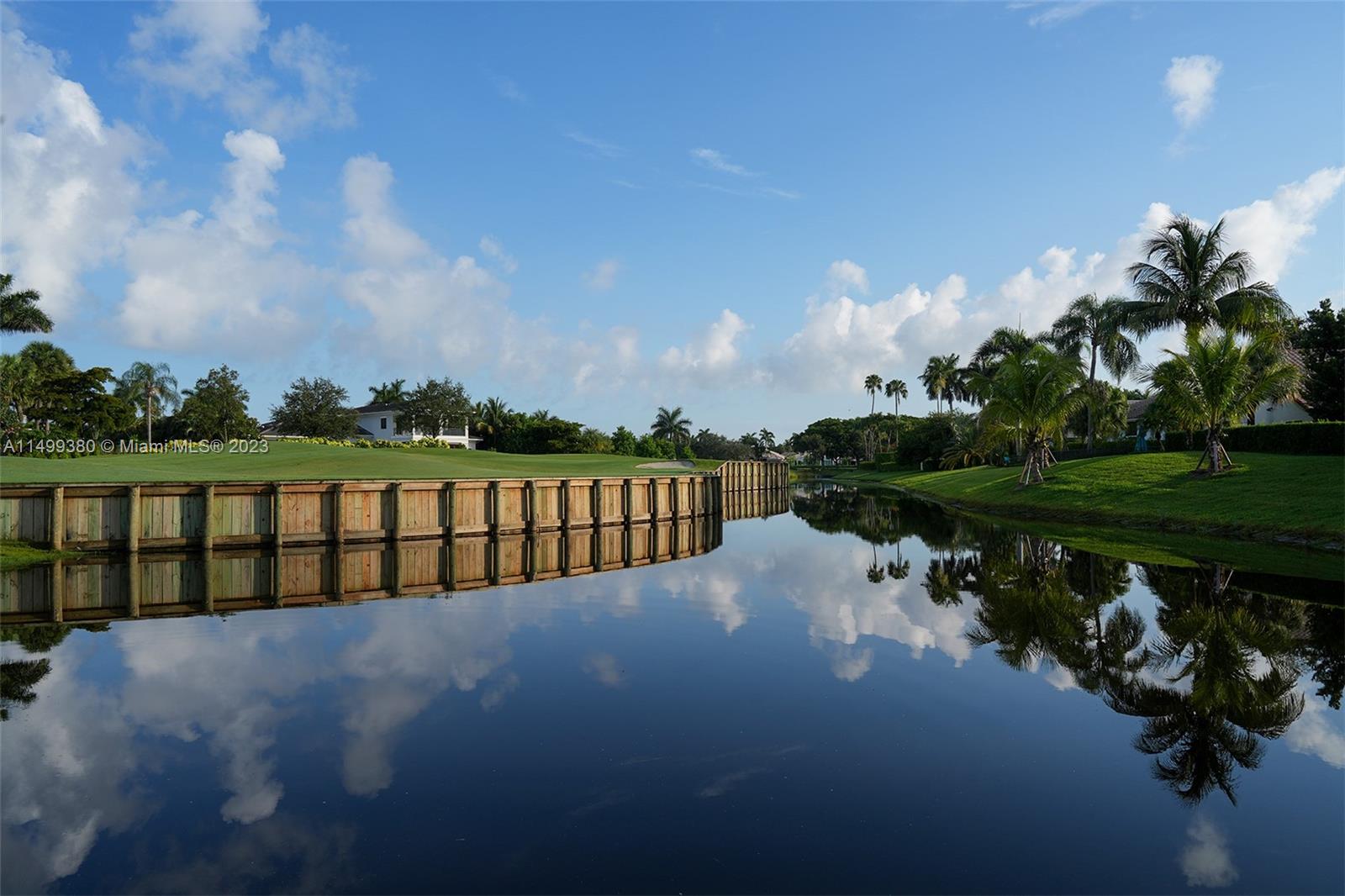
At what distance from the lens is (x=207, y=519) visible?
20.6m

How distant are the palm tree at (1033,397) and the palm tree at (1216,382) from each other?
635cm

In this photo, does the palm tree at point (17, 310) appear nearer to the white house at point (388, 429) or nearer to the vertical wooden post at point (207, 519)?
the white house at point (388, 429)

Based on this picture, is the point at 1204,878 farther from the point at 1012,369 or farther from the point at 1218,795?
the point at 1012,369

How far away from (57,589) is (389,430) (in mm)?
→ 82530

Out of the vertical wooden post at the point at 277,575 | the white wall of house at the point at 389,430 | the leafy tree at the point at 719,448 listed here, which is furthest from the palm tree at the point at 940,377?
the vertical wooden post at the point at 277,575

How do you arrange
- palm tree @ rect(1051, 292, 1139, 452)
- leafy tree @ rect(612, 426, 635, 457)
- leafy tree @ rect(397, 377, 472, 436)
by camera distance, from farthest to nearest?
leafy tree @ rect(612, 426, 635, 457)
leafy tree @ rect(397, 377, 472, 436)
palm tree @ rect(1051, 292, 1139, 452)

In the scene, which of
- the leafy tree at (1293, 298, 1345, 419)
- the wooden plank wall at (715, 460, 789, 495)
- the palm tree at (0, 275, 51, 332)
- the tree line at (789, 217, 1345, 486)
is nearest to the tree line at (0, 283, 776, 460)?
the palm tree at (0, 275, 51, 332)

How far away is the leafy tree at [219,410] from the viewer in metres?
62.8

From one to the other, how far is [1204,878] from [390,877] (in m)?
5.76

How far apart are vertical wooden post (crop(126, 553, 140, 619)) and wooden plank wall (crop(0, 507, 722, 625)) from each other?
2 cm

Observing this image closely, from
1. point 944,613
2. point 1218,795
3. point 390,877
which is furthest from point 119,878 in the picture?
point 944,613

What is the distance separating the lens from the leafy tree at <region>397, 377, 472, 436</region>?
8250 centimetres

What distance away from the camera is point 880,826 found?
19.6 ft

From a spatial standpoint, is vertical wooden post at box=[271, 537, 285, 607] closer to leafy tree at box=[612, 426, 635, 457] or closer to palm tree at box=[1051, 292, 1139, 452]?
palm tree at box=[1051, 292, 1139, 452]
